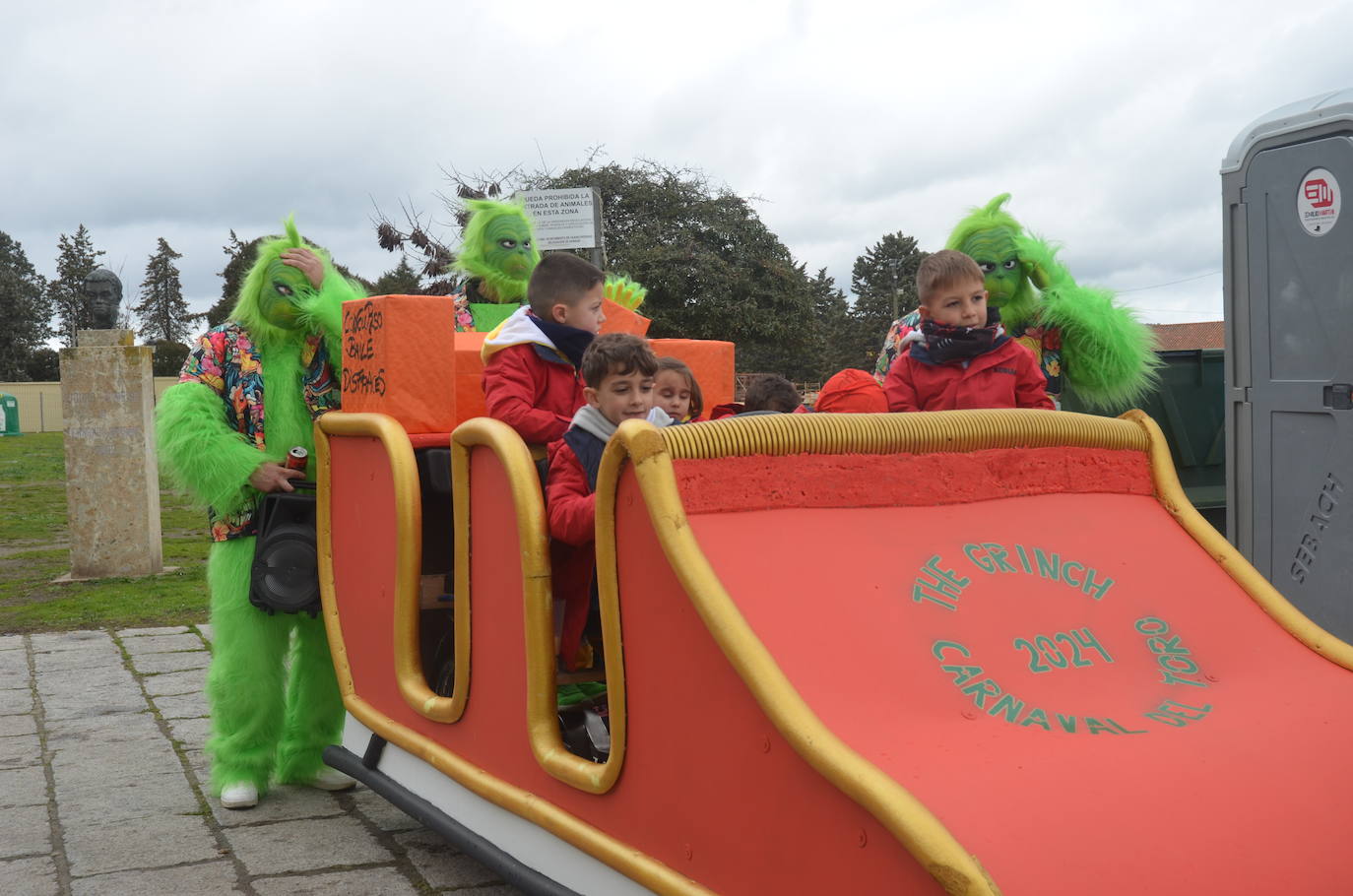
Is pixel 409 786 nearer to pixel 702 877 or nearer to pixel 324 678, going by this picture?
pixel 324 678

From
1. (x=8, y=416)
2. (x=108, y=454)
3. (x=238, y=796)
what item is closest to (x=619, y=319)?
(x=238, y=796)

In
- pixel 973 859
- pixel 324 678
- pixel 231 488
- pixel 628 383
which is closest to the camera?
pixel 973 859

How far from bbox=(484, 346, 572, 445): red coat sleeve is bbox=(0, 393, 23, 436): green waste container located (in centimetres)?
3598

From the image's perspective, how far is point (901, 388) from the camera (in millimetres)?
3402

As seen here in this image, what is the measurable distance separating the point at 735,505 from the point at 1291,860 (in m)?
1.02

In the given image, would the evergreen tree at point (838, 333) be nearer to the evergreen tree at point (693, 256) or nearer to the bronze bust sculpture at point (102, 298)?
the evergreen tree at point (693, 256)

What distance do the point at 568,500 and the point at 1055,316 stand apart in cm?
283

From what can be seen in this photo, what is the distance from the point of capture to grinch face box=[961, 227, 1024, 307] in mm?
4980

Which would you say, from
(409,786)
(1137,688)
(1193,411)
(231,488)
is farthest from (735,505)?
(1193,411)

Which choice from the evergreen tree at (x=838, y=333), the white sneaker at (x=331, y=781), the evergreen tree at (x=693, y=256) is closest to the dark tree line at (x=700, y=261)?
the evergreen tree at (x=693, y=256)

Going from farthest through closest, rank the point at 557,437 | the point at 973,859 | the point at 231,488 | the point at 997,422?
the point at 231,488, the point at 557,437, the point at 997,422, the point at 973,859

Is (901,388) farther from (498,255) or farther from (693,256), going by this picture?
(693,256)

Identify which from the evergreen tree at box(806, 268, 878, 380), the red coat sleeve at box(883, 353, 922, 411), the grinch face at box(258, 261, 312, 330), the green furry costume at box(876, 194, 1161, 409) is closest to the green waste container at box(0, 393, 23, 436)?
the evergreen tree at box(806, 268, 878, 380)

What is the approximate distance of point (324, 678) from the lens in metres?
4.25
